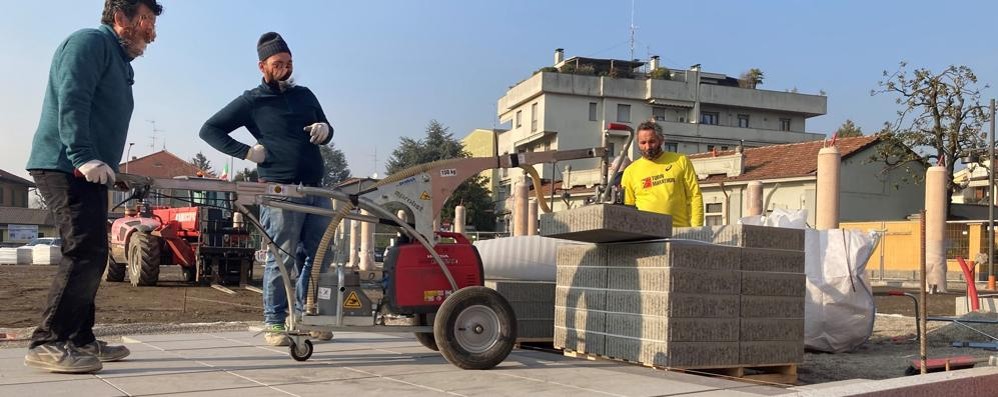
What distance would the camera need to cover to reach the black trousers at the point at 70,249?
13.5ft

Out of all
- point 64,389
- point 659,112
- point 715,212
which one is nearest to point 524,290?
point 64,389

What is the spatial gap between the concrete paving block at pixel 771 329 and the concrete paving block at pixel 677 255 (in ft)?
1.20

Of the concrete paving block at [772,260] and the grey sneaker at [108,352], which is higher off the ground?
the concrete paving block at [772,260]

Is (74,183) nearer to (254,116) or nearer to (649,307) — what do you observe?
(254,116)

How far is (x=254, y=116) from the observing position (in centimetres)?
550

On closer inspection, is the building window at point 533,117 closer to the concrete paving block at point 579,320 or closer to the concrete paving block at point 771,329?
the concrete paving block at point 579,320

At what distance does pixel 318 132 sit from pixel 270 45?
68cm

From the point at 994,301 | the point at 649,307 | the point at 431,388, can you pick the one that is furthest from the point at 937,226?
the point at 431,388

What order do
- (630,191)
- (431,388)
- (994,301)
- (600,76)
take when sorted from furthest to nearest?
(600,76) → (994,301) → (630,191) → (431,388)

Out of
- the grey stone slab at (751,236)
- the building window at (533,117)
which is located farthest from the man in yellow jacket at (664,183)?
the building window at (533,117)

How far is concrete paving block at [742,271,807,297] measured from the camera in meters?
4.96

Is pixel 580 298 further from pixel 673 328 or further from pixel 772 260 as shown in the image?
pixel 772 260

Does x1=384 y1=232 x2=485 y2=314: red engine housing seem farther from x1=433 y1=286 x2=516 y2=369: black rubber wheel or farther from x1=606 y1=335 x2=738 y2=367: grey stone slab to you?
x1=606 y1=335 x2=738 y2=367: grey stone slab

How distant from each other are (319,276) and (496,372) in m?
1.09
